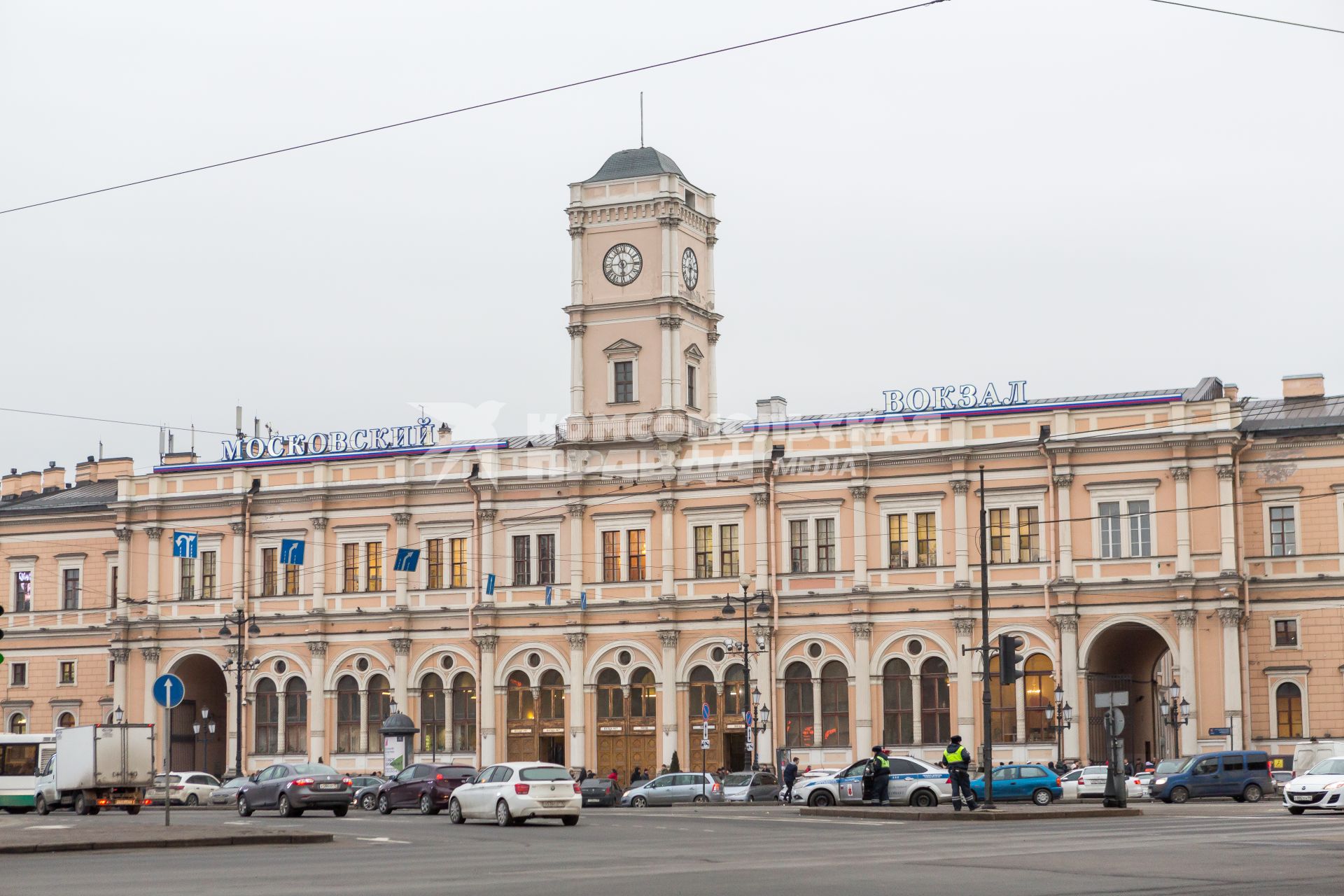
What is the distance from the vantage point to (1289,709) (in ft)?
204

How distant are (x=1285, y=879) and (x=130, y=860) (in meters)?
16.0

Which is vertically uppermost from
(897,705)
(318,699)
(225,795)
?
(318,699)

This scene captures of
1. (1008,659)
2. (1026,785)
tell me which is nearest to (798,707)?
(1026,785)

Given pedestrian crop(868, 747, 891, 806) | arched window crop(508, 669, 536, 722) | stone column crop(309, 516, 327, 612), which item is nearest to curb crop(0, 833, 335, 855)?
pedestrian crop(868, 747, 891, 806)

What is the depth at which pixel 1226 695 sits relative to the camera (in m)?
60.9

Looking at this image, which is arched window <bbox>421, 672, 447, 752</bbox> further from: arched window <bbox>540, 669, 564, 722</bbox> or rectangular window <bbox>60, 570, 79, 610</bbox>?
rectangular window <bbox>60, 570, 79, 610</bbox>

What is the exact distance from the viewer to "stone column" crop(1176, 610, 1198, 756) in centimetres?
6134

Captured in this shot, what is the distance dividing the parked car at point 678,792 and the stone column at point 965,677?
11.9 metres

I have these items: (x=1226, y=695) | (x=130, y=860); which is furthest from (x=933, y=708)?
(x=130, y=860)

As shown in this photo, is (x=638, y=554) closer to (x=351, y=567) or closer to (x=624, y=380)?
(x=624, y=380)

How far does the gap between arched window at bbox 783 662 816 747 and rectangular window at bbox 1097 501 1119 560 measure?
11.9 m

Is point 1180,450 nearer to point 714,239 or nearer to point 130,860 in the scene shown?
point 714,239

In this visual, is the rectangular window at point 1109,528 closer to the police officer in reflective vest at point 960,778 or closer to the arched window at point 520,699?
the arched window at point 520,699

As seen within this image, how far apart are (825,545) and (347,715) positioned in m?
21.4
